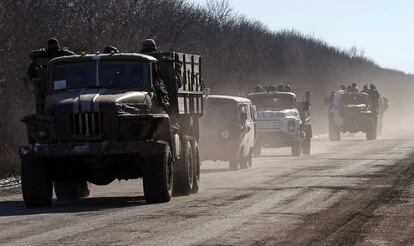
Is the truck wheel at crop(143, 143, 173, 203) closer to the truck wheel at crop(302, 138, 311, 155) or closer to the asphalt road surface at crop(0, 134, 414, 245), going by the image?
the asphalt road surface at crop(0, 134, 414, 245)

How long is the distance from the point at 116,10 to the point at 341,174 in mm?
25546

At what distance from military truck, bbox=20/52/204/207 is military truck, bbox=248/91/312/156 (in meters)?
16.3

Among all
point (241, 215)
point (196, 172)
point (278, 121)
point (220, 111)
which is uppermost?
point (220, 111)

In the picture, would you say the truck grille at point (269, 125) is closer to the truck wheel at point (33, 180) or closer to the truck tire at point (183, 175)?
the truck tire at point (183, 175)

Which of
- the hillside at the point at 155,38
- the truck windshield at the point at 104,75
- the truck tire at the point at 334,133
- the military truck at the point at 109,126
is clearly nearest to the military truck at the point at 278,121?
the hillside at the point at 155,38

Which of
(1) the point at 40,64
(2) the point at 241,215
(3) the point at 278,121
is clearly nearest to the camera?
(2) the point at 241,215

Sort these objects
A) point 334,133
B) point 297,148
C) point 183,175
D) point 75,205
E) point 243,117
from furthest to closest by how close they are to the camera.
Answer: point 334,133 → point 297,148 → point 243,117 → point 183,175 → point 75,205

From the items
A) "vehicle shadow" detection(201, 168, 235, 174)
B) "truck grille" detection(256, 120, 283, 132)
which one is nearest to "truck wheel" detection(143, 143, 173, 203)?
"vehicle shadow" detection(201, 168, 235, 174)

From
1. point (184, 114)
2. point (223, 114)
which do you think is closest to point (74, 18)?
point (223, 114)

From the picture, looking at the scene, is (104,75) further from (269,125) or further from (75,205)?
(269,125)

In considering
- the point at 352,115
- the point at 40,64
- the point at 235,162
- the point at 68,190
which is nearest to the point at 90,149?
the point at 40,64

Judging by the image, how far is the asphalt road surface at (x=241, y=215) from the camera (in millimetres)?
12078

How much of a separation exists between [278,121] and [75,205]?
59.9 feet

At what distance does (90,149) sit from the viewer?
1631 centimetres
